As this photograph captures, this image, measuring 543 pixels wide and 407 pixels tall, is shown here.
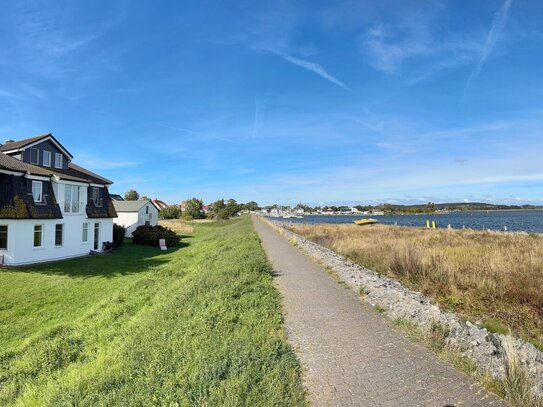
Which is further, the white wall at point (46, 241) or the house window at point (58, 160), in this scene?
the house window at point (58, 160)

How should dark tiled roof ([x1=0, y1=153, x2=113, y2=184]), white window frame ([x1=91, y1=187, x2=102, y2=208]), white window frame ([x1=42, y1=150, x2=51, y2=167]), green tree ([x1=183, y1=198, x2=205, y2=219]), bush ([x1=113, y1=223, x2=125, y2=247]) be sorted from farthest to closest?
green tree ([x1=183, y1=198, x2=205, y2=219]) < bush ([x1=113, y1=223, x2=125, y2=247]) < white window frame ([x1=91, y1=187, x2=102, y2=208]) < white window frame ([x1=42, y1=150, x2=51, y2=167]) < dark tiled roof ([x1=0, y1=153, x2=113, y2=184])

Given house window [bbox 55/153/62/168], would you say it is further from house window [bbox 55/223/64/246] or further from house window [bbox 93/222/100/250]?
house window [bbox 93/222/100/250]

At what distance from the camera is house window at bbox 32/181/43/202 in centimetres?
2128

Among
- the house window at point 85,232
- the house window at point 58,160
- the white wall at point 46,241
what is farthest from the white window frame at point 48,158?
the house window at point 85,232

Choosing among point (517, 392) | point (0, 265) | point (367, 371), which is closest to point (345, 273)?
point (367, 371)

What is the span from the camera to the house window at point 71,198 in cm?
2375

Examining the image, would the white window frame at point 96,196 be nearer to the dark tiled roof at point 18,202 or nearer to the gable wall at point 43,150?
the gable wall at point 43,150

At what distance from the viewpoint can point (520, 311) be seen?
814 centimetres

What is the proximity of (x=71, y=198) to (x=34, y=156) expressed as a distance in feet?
11.7

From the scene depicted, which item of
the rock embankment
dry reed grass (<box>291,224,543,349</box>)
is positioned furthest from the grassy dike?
dry reed grass (<box>291,224,543,349</box>)

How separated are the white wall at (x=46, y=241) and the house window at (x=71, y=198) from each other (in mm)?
499

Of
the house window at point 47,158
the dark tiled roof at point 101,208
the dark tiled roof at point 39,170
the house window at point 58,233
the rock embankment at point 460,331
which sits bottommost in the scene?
the rock embankment at point 460,331

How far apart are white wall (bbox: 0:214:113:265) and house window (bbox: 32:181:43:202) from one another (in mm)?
1422

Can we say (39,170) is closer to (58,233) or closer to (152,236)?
(58,233)
